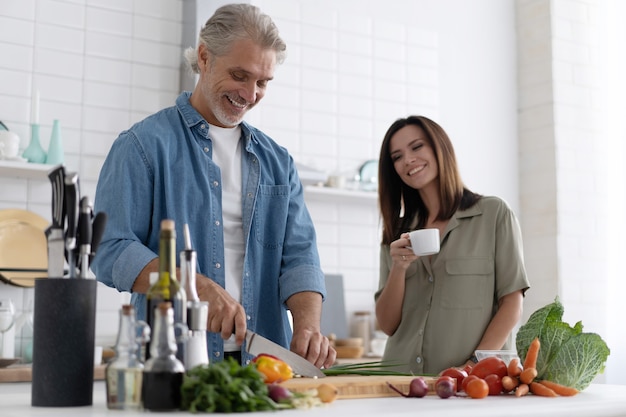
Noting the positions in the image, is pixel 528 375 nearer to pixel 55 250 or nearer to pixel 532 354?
pixel 532 354

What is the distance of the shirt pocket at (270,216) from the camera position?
2.35m

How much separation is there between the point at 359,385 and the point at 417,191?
1501 millimetres

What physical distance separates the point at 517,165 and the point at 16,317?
3257mm

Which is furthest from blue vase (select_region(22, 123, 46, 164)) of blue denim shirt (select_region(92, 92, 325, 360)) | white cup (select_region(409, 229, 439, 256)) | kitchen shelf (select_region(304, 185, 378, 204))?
white cup (select_region(409, 229, 439, 256))

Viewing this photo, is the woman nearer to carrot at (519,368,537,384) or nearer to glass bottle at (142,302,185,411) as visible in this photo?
carrot at (519,368,537,384)

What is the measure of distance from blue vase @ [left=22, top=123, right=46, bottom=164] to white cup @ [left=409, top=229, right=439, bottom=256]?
2095 millimetres

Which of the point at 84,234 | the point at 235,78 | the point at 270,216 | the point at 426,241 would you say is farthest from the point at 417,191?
the point at 84,234

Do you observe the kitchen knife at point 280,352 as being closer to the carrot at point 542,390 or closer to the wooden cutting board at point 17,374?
the carrot at point 542,390

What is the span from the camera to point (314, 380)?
1.79 m

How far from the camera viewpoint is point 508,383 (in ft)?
5.95

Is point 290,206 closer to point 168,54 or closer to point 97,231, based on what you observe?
point 97,231

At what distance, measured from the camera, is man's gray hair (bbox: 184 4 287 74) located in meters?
2.28

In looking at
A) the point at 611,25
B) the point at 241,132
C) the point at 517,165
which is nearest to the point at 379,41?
the point at 517,165

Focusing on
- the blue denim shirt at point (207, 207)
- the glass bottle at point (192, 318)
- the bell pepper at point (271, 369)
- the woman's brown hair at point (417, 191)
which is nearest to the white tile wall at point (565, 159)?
the woman's brown hair at point (417, 191)
